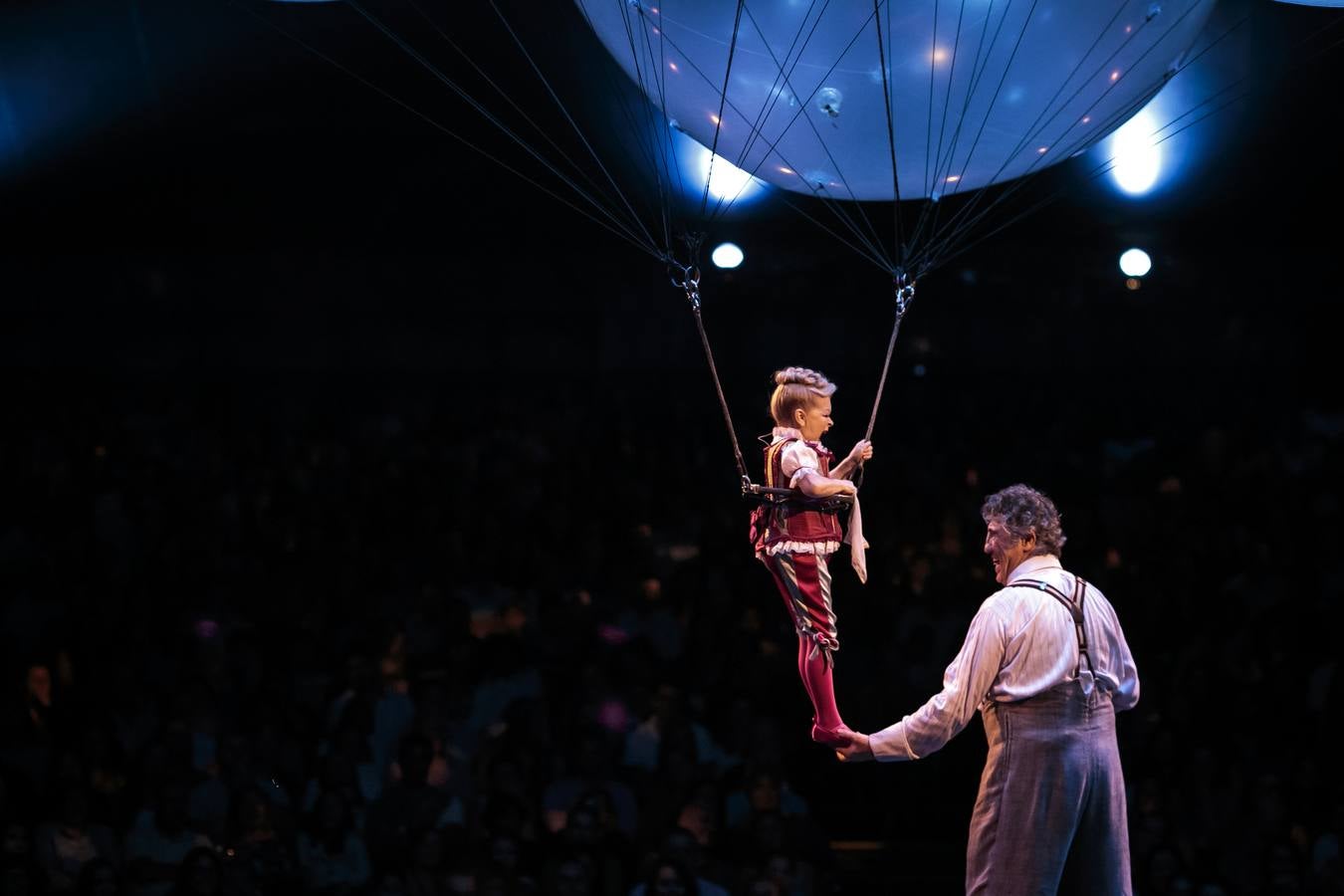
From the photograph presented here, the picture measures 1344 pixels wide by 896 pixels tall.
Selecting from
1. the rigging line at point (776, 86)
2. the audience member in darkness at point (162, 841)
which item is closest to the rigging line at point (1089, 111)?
the rigging line at point (776, 86)

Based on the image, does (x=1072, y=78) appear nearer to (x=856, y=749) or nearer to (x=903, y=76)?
(x=903, y=76)

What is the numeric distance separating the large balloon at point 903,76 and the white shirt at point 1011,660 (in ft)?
4.86

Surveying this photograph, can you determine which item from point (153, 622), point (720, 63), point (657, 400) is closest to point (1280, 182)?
point (657, 400)

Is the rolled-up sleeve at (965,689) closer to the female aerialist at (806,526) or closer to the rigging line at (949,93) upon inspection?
the female aerialist at (806,526)

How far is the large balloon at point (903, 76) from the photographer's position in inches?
154

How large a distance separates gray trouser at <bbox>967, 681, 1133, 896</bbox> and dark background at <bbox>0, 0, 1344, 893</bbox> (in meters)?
1.89

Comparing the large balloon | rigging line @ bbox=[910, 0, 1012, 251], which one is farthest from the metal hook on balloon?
the large balloon

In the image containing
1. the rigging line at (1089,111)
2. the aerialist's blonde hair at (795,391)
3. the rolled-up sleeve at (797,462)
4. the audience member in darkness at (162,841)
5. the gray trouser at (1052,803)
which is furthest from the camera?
the audience member in darkness at (162,841)

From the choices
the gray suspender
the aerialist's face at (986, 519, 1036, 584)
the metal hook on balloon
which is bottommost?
the gray suspender

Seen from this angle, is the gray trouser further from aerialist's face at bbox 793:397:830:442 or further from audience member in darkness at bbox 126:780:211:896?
audience member in darkness at bbox 126:780:211:896

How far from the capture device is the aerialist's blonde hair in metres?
3.72

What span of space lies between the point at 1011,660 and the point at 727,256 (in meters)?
4.69

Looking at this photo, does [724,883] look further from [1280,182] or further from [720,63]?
[1280,182]

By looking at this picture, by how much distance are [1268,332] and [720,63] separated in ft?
15.8
